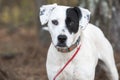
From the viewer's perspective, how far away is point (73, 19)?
7.85m

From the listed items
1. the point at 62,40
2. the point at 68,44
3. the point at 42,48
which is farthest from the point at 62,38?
the point at 42,48

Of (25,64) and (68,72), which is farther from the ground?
(68,72)

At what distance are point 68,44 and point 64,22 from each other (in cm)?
34

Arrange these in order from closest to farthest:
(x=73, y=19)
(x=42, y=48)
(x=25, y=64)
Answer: (x=73, y=19)
(x=25, y=64)
(x=42, y=48)

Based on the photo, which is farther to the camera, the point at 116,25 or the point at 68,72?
the point at 116,25

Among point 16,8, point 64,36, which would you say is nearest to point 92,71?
point 64,36

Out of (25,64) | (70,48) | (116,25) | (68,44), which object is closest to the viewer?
(68,44)

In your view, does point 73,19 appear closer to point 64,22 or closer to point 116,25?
point 64,22

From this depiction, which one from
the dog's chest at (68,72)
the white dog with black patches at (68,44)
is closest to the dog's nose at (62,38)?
the white dog with black patches at (68,44)

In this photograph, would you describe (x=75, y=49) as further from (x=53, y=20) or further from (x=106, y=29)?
(x=106, y=29)

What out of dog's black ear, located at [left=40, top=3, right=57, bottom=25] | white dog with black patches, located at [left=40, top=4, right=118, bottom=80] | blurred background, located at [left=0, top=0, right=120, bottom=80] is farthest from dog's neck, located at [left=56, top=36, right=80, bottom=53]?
blurred background, located at [left=0, top=0, right=120, bottom=80]

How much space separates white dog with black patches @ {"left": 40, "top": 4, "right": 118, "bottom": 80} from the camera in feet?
25.2

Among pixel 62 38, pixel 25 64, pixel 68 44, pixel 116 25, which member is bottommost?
pixel 25 64

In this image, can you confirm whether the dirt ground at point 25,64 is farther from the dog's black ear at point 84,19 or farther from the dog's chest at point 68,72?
the dog's black ear at point 84,19
